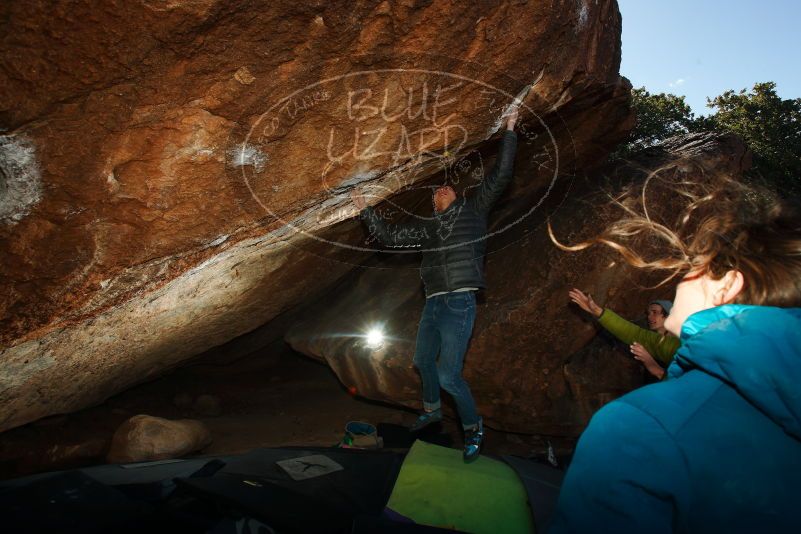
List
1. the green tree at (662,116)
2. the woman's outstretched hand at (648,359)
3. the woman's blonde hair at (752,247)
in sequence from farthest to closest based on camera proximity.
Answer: the green tree at (662,116), the woman's outstretched hand at (648,359), the woman's blonde hair at (752,247)

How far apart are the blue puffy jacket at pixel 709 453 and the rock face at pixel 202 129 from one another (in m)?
2.59

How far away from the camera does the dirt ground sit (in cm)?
449

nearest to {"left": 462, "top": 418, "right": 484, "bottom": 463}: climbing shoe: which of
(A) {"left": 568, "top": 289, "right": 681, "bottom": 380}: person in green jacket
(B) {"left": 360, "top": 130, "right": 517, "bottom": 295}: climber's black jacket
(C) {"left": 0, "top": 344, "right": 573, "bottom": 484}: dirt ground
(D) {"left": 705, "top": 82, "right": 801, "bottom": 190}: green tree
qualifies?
(C) {"left": 0, "top": 344, "right": 573, "bottom": 484}: dirt ground

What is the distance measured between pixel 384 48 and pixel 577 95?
2.12 meters

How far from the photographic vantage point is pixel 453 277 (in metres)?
3.67

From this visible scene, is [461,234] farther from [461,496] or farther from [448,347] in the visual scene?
[461,496]

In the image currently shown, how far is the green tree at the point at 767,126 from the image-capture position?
1158 cm

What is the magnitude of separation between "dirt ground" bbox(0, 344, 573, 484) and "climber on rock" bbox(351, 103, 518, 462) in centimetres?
109

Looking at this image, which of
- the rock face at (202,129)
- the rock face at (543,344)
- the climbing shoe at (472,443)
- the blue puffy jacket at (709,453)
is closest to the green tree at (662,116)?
the rock face at (543,344)

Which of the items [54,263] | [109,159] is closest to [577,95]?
[109,159]

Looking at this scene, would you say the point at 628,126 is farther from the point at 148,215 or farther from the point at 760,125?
the point at 760,125

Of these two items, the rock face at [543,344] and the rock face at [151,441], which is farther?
the rock face at [543,344]

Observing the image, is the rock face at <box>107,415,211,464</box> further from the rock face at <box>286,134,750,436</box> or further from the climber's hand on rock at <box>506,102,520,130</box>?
the climber's hand on rock at <box>506,102,520,130</box>

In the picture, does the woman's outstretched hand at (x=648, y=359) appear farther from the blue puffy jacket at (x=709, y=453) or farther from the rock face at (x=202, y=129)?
the blue puffy jacket at (x=709, y=453)
